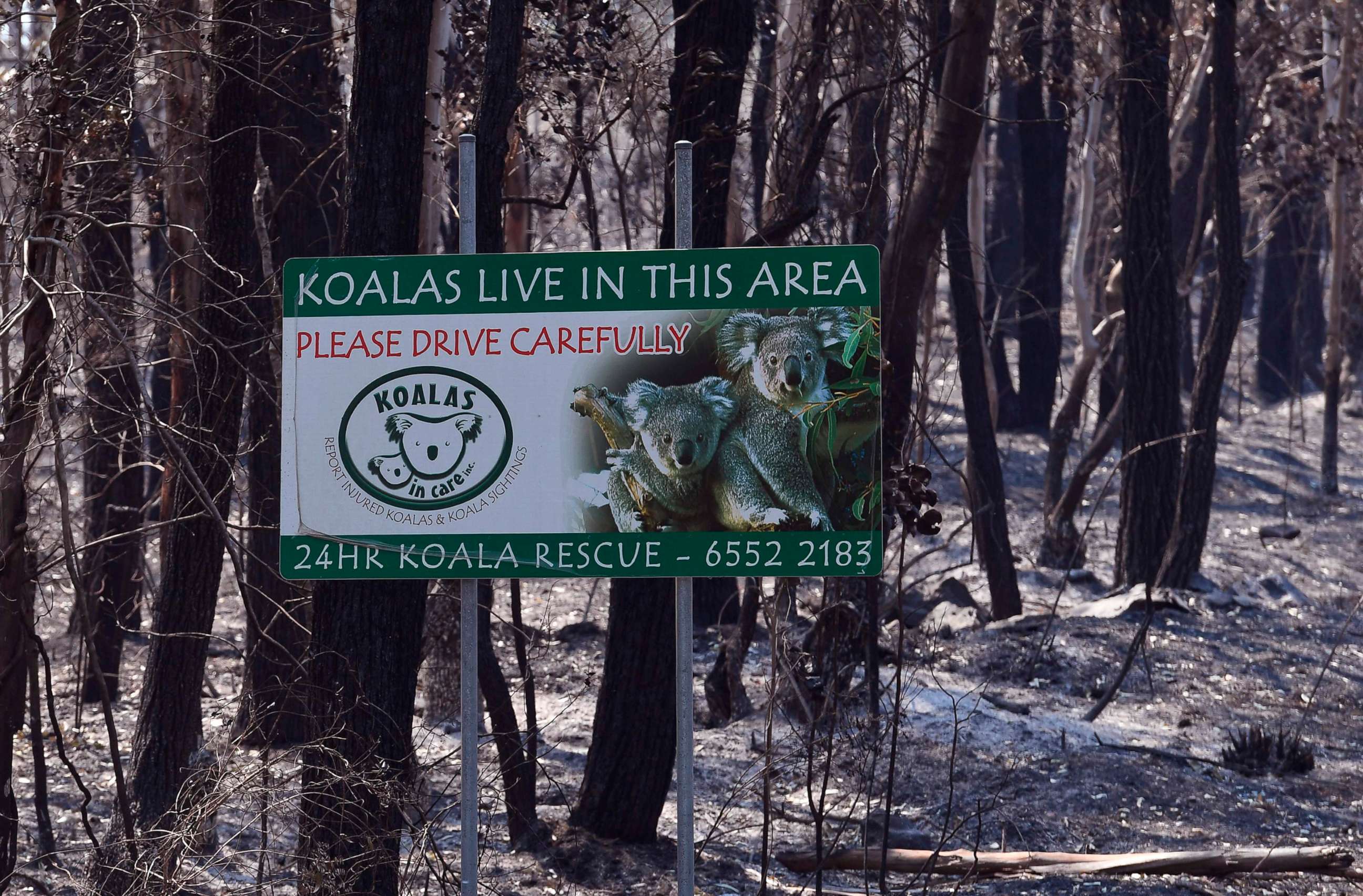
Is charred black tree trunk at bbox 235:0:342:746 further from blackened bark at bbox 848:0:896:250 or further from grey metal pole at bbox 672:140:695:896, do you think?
grey metal pole at bbox 672:140:695:896

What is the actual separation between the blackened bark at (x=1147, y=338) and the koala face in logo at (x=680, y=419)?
963 centimetres

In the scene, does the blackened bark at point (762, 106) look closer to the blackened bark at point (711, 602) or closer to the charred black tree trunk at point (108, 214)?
the charred black tree trunk at point (108, 214)

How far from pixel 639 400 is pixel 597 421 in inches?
5.4

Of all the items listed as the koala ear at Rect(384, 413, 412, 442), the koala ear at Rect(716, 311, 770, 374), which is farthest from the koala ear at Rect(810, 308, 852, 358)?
the koala ear at Rect(384, 413, 412, 442)

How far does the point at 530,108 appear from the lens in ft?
26.8

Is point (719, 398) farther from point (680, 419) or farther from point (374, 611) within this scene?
point (374, 611)

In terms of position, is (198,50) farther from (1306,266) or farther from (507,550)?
(1306,266)

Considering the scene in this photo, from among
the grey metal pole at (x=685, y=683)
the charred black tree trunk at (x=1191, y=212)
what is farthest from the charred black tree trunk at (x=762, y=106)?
the charred black tree trunk at (x=1191, y=212)

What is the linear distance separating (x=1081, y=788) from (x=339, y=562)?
16.7ft

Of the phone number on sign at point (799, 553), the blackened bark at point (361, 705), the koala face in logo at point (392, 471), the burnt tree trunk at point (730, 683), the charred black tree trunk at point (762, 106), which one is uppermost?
the charred black tree trunk at point (762, 106)

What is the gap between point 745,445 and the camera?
Answer: 14.2 feet

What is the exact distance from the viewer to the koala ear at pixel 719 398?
4.30 metres

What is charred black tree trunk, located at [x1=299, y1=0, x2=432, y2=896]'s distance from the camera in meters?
4.96

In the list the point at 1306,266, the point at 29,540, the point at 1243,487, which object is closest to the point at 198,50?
the point at 29,540
